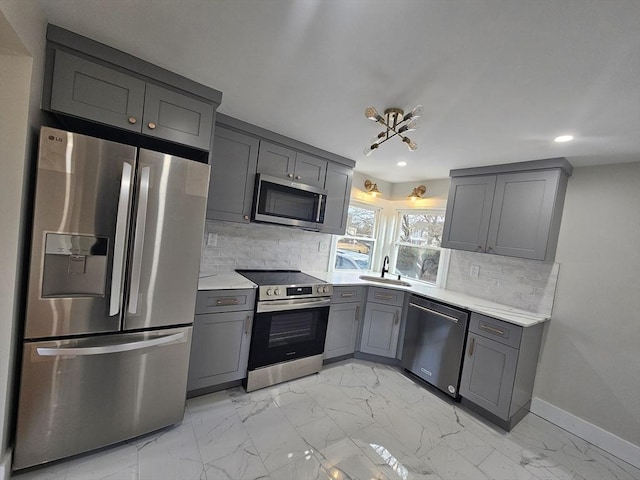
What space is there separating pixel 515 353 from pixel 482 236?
3.73 feet

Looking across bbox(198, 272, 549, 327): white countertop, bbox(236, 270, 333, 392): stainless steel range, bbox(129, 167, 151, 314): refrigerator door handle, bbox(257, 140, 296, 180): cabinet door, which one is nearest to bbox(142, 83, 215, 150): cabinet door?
bbox(129, 167, 151, 314): refrigerator door handle

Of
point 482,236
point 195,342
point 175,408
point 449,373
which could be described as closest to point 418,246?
point 482,236

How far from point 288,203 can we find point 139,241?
1.39 meters

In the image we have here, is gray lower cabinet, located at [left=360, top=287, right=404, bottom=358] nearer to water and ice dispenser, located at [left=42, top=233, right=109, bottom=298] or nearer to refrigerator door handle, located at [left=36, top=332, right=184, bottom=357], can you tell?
refrigerator door handle, located at [left=36, top=332, right=184, bottom=357]

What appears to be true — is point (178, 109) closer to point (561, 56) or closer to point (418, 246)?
point (561, 56)

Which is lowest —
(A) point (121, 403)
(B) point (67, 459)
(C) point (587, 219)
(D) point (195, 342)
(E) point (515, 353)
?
(B) point (67, 459)

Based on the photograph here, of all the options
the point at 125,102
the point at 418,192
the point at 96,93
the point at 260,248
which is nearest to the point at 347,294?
the point at 260,248

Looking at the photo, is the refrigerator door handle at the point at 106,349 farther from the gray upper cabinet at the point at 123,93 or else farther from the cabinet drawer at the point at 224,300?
the gray upper cabinet at the point at 123,93

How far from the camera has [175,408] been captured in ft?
5.93

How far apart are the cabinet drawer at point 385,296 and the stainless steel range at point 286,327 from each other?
0.61 m

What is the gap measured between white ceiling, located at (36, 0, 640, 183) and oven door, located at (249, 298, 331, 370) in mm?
1665

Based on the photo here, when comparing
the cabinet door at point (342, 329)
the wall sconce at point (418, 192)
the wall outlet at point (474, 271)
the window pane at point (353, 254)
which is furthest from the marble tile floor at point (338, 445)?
the wall sconce at point (418, 192)

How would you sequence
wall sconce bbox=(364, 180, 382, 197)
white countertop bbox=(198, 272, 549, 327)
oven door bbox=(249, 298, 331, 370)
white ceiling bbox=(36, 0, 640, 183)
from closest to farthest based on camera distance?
white ceiling bbox=(36, 0, 640, 183) → white countertop bbox=(198, 272, 549, 327) → oven door bbox=(249, 298, 331, 370) → wall sconce bbox=(364, 180, 382, 197)

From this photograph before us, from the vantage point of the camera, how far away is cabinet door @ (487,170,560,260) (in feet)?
7.84
